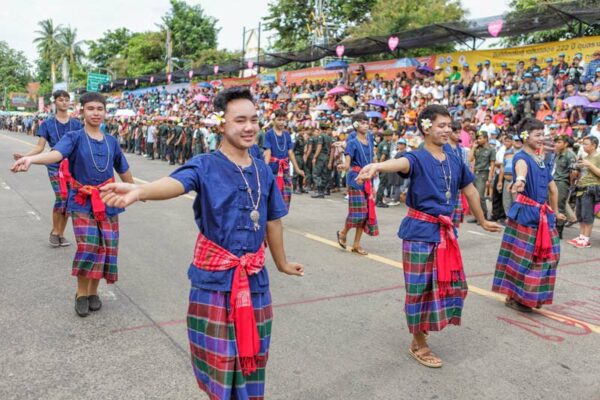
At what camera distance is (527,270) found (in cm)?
516

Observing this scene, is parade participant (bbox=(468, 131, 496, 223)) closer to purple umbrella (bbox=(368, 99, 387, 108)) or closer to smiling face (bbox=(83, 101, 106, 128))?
purple umbrella (bbox=(368, 99, 387, 108))

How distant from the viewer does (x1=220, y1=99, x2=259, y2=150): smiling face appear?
9.11 ft

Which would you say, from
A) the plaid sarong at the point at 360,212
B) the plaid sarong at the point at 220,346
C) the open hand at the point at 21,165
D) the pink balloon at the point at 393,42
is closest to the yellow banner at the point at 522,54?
the pink balloon at the point at 393,42

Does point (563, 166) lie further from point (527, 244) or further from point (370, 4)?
point (370, 4)

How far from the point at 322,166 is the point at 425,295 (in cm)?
1040

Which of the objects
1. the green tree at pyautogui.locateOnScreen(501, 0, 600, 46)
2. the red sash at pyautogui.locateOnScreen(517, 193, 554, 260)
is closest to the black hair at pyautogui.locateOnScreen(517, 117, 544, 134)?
the red sash at pyautogui.locateOnScreen(517, 193, 554, 260)

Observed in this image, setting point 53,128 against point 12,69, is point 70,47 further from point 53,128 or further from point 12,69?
point 53,128

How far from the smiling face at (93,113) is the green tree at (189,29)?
4768 centimetres

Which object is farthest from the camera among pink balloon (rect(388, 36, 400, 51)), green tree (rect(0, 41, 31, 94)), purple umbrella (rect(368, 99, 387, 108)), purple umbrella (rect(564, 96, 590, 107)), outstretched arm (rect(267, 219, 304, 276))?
green tree (rect(0, 41, 31, 94))

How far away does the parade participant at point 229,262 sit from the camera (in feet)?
8.77

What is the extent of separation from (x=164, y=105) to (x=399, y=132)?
84.0 ft

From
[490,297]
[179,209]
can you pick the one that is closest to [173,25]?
[179,209]

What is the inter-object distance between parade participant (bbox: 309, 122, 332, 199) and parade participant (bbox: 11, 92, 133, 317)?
Answer: 9.14 meters

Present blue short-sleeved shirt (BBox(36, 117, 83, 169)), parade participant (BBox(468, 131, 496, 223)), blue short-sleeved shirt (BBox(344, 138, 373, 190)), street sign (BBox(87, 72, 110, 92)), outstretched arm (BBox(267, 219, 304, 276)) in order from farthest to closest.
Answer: street sign (BBox(87, 72, 110, 92)) → parade participant (BBox(468, 131, 496, 223)) → blue short-sleeved shirt (BBox(344, 138, 373, 190)) → blue short-sleeved shirt (BBox(36, 117, 83, 169)) → outstretched arm (BBox(267, 219, 304, 276))
